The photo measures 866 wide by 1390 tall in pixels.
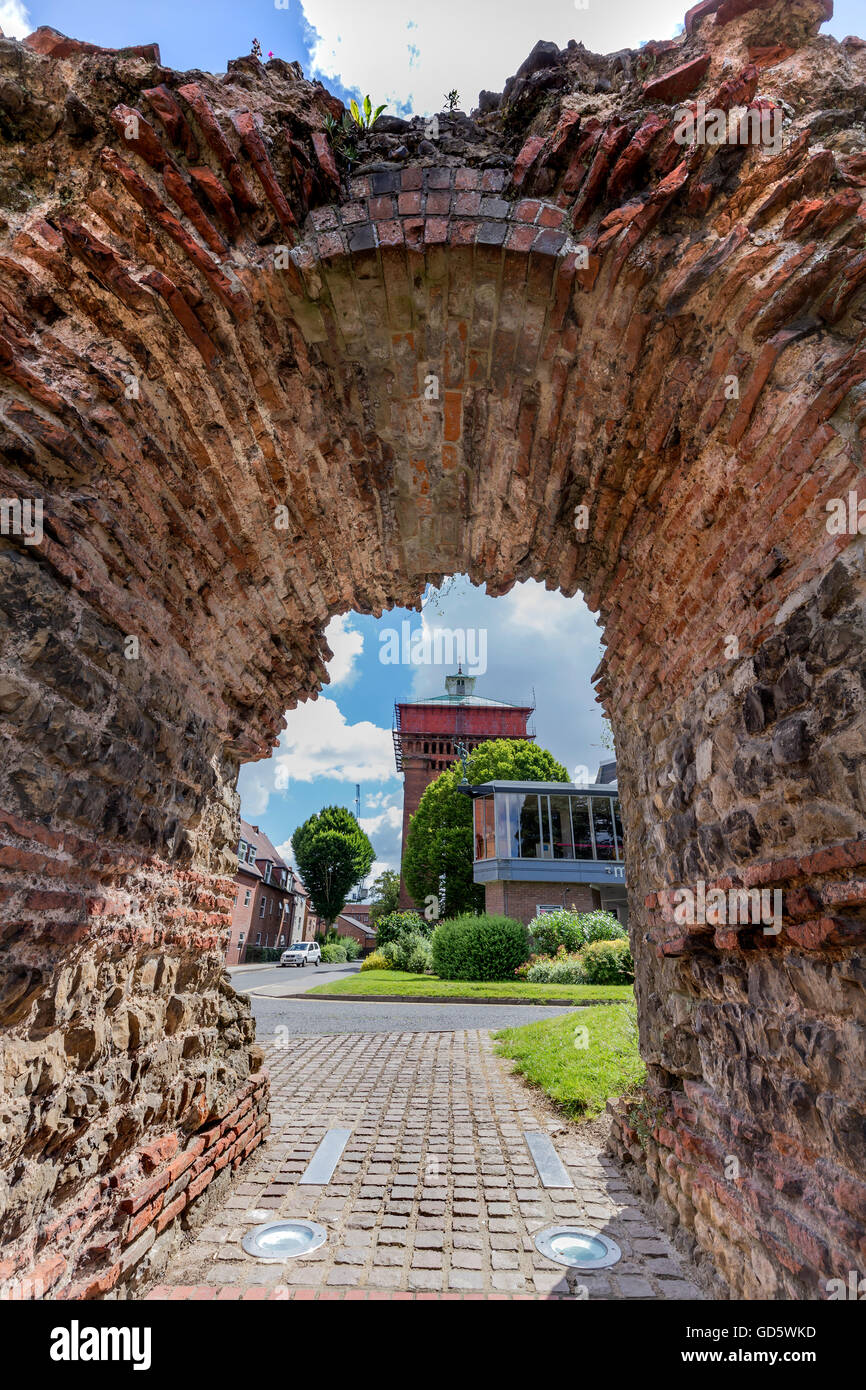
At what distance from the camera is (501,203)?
3.13 metres

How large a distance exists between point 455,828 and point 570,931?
12.0 m

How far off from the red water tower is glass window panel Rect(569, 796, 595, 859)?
16865 mm

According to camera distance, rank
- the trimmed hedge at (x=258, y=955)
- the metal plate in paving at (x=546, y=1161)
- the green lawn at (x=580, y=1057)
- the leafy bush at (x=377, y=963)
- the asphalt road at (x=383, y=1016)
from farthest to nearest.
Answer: the trimmed hedge at (x=258, y=955) → the leafy bush at (x=377, y=963) → the asphalt road at (x=383, y=1016) → the green lawn at (x=580, y=1057) → the metal plate in paving at (x=546, y=1161)

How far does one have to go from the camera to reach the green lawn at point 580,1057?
5.55 meters

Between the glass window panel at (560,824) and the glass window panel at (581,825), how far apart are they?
0.25 m

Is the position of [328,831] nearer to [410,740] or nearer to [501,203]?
[410,740]

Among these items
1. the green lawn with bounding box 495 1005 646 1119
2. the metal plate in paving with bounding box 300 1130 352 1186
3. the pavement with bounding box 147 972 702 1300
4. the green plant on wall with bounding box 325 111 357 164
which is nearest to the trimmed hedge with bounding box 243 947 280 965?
the green lawn with bounding box 495 1005 646 1119

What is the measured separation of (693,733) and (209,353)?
291 cm

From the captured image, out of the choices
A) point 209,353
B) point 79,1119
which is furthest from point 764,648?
point 79,1119

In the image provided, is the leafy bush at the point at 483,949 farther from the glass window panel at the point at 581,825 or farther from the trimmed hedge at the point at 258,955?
the trimmed hedge at the point at 258,955

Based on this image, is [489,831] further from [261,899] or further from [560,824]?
[261,899]

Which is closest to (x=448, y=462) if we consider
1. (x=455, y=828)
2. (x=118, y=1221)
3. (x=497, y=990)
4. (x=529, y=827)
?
(x=118, y=1221)

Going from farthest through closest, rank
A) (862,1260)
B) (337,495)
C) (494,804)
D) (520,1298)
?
(494,804), (337,495), (520,1298), (862,1260)

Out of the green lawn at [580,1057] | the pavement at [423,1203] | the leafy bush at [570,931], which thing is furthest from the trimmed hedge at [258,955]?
the pavement at [423,1203]
